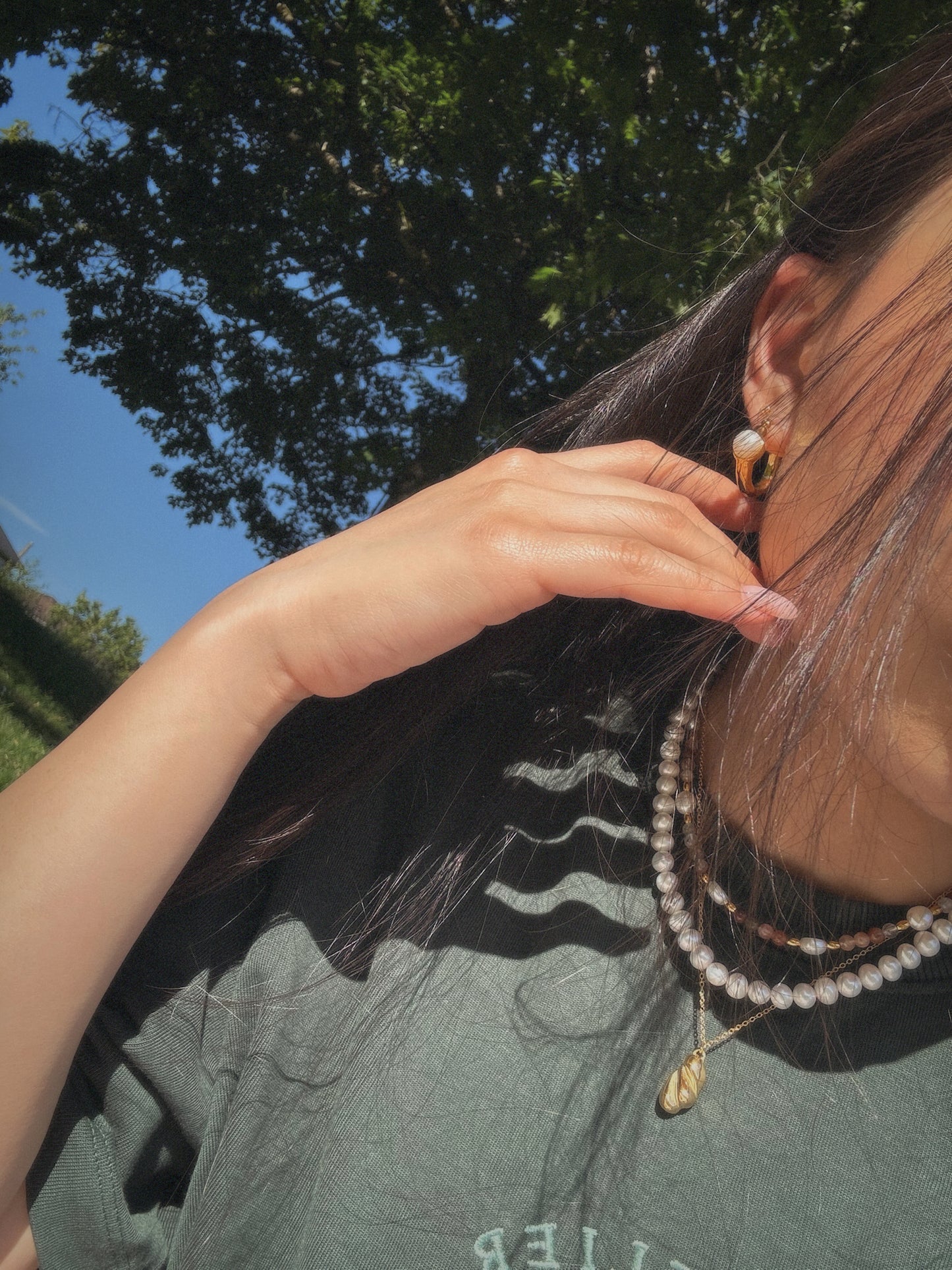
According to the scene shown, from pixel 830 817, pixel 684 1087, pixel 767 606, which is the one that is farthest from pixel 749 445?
pixel 684 1087

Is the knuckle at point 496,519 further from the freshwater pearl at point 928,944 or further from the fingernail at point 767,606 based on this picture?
the freshwater pearl at point 928,944

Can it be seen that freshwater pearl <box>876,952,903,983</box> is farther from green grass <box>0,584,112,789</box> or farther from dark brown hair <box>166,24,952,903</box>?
green grass <box>0,584,112,789</box>

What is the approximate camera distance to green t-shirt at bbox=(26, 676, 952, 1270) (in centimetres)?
95

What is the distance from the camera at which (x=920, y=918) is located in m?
1.05

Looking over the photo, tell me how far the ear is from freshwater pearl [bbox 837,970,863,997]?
2.26 ft

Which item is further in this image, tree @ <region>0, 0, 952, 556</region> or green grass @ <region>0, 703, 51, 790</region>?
green grass @ <region>0, 703, 51, 790</region>

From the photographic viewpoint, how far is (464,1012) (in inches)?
43.0

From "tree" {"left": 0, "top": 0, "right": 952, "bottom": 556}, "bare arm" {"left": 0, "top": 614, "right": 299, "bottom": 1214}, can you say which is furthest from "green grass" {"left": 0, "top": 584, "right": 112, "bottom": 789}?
"bare arm" {"left": 0, "top": 614, "right": 299, "bottom": 1214}

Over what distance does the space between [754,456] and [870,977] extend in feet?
2.27

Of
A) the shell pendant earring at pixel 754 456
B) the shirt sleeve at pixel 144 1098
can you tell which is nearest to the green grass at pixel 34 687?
the shirt sleeve at pixel 144 1098

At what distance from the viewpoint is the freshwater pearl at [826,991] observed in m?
1.02

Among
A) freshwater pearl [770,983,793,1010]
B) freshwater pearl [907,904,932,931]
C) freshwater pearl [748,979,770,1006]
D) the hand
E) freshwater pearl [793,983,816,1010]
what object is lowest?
freshwater pearl [907,904,932,931]

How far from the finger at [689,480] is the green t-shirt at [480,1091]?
0.44 metres

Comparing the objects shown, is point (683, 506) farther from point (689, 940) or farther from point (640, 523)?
point (689, 940)
